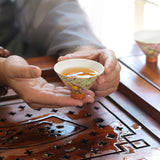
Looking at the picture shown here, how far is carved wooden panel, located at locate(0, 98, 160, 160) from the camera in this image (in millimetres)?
1122

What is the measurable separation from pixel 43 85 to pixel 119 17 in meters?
2.32

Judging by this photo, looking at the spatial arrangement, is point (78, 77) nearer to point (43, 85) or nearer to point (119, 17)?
point (43, 85)

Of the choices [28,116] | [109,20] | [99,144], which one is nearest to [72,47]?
[28,116]

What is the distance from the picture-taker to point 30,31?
83.4 inches

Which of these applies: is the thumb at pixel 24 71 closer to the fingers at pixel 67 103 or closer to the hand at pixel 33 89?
the hand at pixel 33 89

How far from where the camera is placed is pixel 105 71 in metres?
1.26

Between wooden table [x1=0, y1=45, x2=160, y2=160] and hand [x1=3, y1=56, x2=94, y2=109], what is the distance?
0.10m

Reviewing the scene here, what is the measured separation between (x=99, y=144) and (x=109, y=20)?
240 cm

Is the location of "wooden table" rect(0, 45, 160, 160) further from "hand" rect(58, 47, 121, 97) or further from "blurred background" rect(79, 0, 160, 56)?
"blurred background" rect(79, 0, 160, 56)

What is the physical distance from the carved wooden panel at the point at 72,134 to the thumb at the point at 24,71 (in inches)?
8.1

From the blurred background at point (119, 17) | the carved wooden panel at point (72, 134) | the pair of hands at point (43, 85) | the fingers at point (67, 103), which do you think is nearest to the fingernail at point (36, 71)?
the pair of hands at point (43, 85)

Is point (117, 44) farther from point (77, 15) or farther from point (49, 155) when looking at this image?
point (49, 155)

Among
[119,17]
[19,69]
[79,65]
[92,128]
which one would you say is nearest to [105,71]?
[79,65]

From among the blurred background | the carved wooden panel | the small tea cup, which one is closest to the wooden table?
the carved wooden panel
